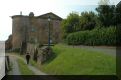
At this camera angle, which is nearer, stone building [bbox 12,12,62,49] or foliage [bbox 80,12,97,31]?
foliage [bbox 80,12,97,31]

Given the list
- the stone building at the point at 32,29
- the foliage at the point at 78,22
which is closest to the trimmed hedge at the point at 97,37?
the foliage at the point at 78,22

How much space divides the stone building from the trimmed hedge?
1785 inches

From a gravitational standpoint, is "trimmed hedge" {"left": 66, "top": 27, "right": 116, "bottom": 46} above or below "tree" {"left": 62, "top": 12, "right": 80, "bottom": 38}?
below

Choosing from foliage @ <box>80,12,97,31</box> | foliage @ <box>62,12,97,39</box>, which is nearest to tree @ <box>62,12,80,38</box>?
foliage @ <box>62,12,97,39</box>

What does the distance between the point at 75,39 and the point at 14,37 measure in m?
50.8

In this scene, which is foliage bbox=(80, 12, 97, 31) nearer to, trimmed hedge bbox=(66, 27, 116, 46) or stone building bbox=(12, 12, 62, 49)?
trimmed hedge bbox=(66, 27, 116, 46)

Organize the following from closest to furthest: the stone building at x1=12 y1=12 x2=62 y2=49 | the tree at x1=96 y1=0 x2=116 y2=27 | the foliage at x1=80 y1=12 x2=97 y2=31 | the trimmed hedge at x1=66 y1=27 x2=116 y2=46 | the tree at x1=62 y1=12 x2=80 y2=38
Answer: the trimmed hedge at x1=66 y1=27 x2=116 y2=46 < the tree at x1=96 y1=0 x2=116 y2=27 < the foliage at x1=80 y1=12 x2=97 y2=31 < the tree at x1=62 y1=12 x2=80 y2=38 < the stone building at x1=12 y1=12 x2=62 y2=49

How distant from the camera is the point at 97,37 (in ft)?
153

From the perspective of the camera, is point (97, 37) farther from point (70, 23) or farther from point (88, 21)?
point (70, 23)

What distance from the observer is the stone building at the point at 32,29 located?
10238 cm

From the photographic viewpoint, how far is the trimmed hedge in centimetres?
4266

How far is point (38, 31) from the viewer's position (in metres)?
105

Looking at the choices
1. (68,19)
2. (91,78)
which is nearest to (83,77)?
(91,78)

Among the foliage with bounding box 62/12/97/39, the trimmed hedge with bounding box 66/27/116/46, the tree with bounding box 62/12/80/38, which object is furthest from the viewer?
the tree with bounding box 62/12/80/38
